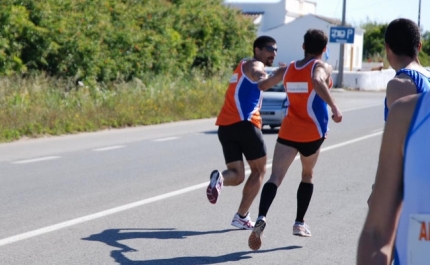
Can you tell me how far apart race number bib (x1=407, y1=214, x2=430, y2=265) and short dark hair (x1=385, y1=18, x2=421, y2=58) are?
1.85 meters

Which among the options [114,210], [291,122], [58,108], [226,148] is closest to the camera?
[291,122]

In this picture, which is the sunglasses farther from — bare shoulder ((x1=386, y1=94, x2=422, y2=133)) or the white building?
the white building

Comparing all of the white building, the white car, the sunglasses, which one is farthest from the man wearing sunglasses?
the white building

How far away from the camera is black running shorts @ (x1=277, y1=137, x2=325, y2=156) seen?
7.66m

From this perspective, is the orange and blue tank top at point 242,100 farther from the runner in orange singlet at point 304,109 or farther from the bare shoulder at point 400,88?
the bare shoulder at point 400,88

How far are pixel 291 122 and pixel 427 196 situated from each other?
5.35 m

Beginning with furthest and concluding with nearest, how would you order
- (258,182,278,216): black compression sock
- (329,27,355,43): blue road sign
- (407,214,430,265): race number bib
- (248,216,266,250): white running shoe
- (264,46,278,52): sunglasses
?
(329,27,355,43): blue road sign, (264,46,278,52): sunglasses, (258,182,278,216): black compression sock, (248,216,266,250): white running shoe, (407,214,430,265): race number bib

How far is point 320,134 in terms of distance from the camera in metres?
7.70

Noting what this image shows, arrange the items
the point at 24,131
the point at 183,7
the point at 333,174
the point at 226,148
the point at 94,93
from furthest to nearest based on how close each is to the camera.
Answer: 1. the point at 183,7
2. the point at 94,93
3. the point at 24,131
4. the point at 333,174
5. the point at 226,148

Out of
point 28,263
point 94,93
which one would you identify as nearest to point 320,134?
point 28,263

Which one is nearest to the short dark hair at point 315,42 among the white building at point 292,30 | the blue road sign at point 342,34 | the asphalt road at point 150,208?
the asphalt road at point 150,208

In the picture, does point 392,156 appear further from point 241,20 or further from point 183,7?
point 241,20

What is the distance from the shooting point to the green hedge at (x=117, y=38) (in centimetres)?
2292

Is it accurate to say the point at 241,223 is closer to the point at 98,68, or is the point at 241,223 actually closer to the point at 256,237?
the point at 256,237
